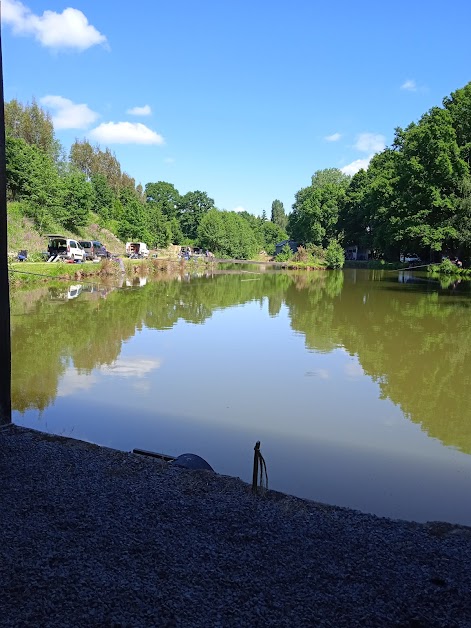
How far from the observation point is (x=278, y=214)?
160 m

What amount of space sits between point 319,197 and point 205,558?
75196 millimetres

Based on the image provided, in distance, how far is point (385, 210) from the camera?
48719 mm

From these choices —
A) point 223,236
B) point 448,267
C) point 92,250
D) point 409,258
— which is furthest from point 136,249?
point 409,258

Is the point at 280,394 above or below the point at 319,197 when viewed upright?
below

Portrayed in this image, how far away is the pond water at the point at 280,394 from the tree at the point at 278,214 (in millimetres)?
142146

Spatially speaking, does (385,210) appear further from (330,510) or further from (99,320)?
(330,510)

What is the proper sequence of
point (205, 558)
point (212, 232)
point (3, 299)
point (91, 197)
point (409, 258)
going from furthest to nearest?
point (212, 232) < point (409, 258) < point (91, 197) < point (3, 299) < point (205, 558)

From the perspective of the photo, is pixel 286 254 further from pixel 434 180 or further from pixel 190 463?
pixel 190 463

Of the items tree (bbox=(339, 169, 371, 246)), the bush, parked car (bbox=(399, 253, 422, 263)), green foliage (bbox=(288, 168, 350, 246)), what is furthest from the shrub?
the bush

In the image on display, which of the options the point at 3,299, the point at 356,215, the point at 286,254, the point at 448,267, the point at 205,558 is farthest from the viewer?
the point at 286,254

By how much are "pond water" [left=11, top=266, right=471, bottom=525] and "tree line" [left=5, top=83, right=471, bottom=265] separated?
21160mm

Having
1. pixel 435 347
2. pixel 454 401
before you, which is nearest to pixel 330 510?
pixel 454 401

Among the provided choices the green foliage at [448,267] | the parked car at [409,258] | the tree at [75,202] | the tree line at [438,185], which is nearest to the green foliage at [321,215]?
the parked car at [409,258]

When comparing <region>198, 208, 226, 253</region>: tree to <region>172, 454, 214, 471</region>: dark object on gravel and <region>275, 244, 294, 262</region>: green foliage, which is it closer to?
<region>275, 244, 294, 262</region>: green foliage
